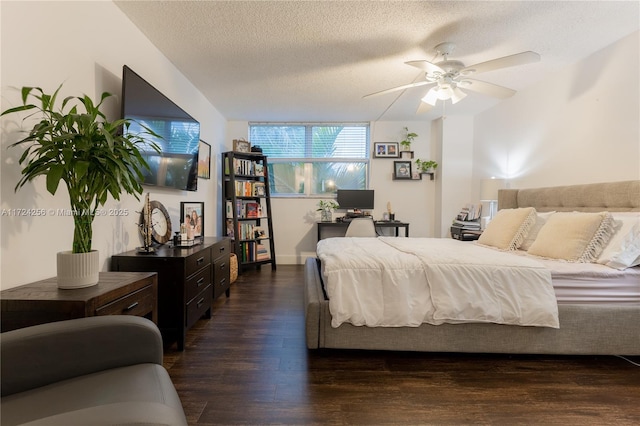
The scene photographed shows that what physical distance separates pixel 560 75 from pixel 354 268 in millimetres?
3243

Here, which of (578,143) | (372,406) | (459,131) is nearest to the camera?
(372,406)

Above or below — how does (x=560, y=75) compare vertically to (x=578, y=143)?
above

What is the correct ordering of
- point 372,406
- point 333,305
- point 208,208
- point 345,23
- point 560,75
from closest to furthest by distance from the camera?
1. point 372,406
2. point 333,305
3. point 345,23
4. point 560,75
5. point 208,208

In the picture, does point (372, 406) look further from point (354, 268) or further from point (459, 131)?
point (459, 131)

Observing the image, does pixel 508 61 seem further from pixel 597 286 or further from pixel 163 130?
pixel 163 130

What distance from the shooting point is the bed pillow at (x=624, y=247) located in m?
1.90

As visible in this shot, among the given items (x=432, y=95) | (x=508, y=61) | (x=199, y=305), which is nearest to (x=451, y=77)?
(x=432, y=95)

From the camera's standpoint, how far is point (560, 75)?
3100 millimetres

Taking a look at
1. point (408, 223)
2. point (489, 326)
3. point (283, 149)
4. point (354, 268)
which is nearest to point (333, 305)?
point (354, 268)

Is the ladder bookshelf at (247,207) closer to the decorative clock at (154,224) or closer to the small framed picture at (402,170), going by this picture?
the decorative clock at (154,224)

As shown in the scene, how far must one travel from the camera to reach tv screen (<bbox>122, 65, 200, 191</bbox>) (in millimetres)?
2104

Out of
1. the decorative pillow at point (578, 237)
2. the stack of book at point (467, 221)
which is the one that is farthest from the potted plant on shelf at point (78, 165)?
the stack of book at point (467, 221)

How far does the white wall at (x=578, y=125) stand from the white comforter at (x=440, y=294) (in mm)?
1623

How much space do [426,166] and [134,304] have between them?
15.1 ft
